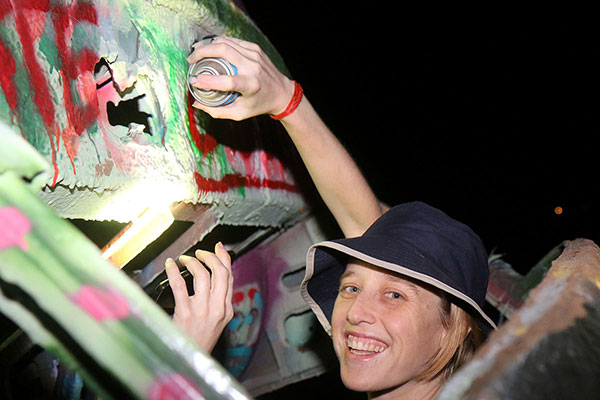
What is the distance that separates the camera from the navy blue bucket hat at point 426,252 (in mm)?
1590

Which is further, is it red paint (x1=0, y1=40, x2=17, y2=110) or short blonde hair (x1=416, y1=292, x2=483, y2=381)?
short blonde hair (x1=416, y1=292, x2=483, y2=381)

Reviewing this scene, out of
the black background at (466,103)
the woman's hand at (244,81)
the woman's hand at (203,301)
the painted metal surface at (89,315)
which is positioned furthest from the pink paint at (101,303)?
the black background at (466,103)

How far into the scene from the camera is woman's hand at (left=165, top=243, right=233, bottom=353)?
1403 millimetres

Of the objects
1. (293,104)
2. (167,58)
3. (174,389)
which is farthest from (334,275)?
(174,389)

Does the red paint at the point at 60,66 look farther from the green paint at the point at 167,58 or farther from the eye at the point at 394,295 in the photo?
the eye at the point at 394,295

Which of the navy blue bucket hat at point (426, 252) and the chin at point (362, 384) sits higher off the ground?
the navy blue bucket hat at point (426, 252)

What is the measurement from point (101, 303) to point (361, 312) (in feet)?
3.81

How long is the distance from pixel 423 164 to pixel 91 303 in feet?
18.2

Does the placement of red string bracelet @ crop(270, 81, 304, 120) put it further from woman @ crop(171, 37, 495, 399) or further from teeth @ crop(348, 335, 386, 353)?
teeth @ crop(348, 335, 386, 353)

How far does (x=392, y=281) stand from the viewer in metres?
1.69

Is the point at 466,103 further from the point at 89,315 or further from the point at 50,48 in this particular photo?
the point at 89,315

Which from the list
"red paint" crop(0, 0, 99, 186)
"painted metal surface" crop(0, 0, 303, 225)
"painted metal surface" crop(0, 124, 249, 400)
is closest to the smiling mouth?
"painted metal surface" crop(0, 0, 303, 225)

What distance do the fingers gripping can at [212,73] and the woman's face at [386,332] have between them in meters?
0.70

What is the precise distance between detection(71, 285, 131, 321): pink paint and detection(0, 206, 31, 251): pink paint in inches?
3.2
